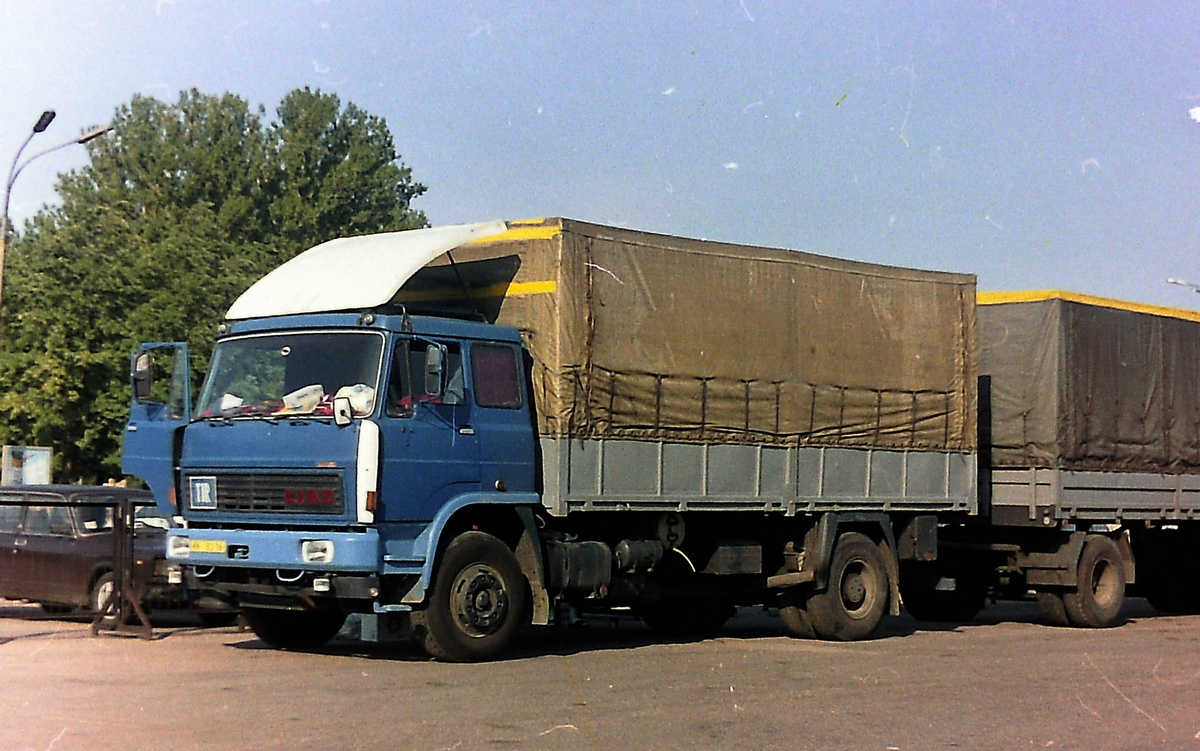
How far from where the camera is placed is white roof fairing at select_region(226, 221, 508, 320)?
1316 centimetres

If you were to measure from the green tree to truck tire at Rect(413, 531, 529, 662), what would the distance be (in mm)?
5746

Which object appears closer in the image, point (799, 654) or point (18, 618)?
point (799, 654)

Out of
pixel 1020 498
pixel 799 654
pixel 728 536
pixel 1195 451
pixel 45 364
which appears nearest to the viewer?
pixel 799 654

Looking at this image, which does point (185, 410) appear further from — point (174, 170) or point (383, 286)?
point (174, 170)

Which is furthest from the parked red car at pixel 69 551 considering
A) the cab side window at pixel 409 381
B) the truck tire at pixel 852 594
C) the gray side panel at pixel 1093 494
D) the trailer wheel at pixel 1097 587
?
the trailer wheel at pixel 1097 587

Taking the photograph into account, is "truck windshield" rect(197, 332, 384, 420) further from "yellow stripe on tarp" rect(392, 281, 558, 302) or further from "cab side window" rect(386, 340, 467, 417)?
"yellow stripe on tarp" rect(392, 281, 558, 302)

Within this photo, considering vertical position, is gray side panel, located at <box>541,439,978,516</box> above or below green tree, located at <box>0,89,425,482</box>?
below

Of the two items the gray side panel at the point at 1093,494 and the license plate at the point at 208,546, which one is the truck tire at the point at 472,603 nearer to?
the license plate at the point at 208,546

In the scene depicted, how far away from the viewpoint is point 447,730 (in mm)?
9445

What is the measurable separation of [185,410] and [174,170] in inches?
2314

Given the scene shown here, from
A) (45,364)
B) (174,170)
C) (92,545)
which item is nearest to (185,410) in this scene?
(92,545)

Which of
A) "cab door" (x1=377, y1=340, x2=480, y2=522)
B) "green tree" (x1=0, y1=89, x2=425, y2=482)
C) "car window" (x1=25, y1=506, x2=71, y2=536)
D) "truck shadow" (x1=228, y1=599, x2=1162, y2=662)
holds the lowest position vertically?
"truck shadow" (x1=228, y1=599, x2=1162, y2=662)

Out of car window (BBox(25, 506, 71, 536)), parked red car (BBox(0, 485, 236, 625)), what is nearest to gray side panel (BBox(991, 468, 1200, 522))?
parked red car (BBox(0, 485, 236, 625))

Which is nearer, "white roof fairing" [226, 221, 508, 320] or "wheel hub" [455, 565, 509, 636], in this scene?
"wheel hub" [455, 565, 509, 636]
